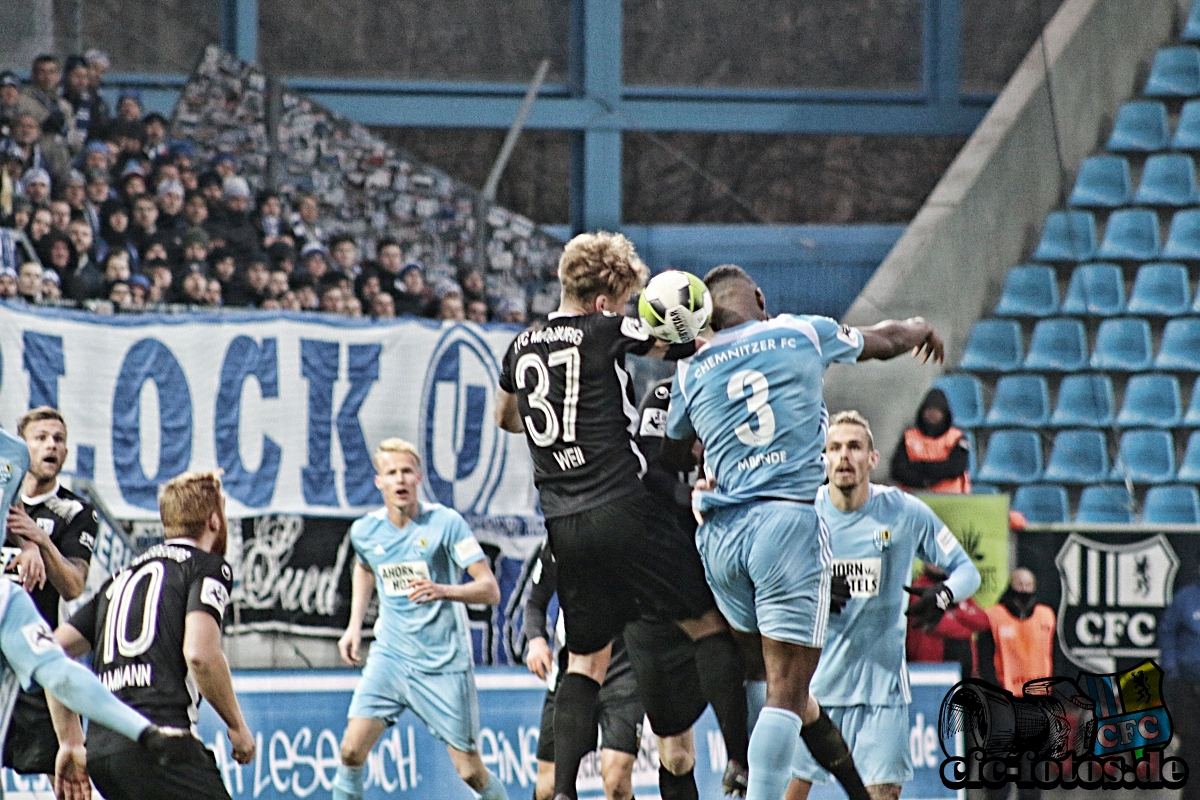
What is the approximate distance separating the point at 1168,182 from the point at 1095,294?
1306 millimetres

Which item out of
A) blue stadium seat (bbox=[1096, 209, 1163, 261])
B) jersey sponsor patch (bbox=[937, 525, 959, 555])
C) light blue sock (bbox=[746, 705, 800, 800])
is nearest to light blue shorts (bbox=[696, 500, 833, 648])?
light blue sock (bbox=[746, 705, 800, 800])

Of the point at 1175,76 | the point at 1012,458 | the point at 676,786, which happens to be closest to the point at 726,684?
the point at 676,786

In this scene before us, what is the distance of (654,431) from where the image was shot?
7.07m

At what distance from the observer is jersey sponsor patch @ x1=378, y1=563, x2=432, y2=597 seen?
29.2 feet

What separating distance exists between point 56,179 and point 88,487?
7.28 feet

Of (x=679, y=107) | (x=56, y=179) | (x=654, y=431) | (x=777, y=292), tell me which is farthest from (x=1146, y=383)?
(x=56, y=179)

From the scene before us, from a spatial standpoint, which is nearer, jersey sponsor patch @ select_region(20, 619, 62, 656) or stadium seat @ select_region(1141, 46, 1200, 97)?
jersey sponsor patch @ select_region(20, 619, 62, 656)

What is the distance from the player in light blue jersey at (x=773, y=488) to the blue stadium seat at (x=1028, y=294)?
7.53 meters

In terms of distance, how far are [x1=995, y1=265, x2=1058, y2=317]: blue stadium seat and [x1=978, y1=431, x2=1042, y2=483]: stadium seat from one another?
1239mm

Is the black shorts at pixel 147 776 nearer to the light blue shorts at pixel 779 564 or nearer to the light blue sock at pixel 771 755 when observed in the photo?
the light blue sock at pixel 771 755

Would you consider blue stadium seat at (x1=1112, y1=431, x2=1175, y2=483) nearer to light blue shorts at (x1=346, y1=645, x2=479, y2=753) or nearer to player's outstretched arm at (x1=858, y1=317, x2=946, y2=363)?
light blue shorts at (x1=346, y1=645, x2=479, y2=753)

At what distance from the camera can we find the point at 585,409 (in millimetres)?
6125

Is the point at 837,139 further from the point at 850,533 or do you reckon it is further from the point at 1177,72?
the point at 850,533

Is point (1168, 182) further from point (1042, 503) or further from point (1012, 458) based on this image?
point (1042, 503)
